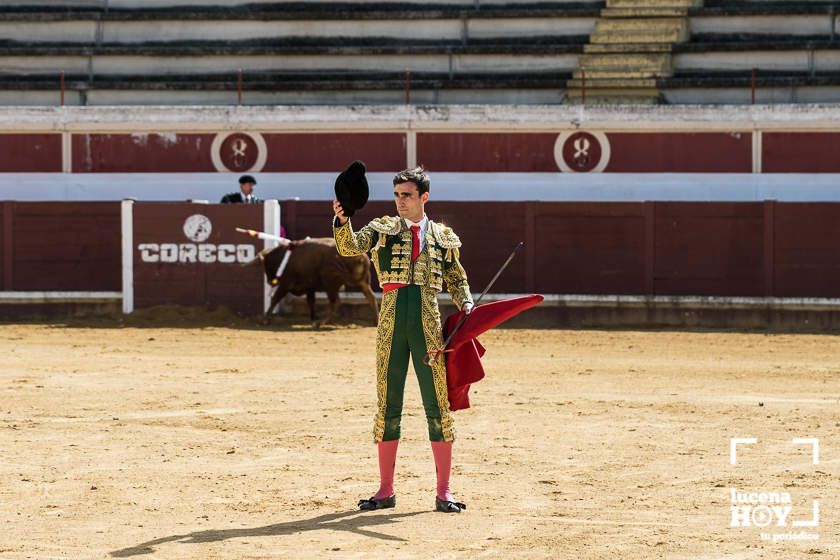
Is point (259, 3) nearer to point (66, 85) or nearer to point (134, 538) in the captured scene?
point (66, 85)

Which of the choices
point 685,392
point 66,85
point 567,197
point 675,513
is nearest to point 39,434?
point 675,513

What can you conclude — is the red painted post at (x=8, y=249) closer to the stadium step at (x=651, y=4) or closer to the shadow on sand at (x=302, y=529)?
the stadium step at (x=651, y=4)

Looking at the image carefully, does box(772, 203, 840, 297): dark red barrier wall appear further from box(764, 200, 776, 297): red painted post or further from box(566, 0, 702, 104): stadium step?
box(566, 0, 702, 104): stadium step

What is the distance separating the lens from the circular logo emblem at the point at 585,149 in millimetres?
16172

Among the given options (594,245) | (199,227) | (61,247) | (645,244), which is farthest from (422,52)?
(61,247)

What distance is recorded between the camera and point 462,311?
5.65m

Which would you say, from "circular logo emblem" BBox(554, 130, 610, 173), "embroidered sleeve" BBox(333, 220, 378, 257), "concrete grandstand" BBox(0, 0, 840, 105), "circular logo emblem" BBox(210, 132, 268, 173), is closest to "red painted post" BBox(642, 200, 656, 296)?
"circular logo emblem" BBox(554, 130, 610, 173)

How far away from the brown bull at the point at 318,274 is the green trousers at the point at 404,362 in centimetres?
821

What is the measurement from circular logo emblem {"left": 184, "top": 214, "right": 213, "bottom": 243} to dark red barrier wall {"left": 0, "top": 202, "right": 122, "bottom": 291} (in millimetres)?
966

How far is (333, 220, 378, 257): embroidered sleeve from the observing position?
542 cm

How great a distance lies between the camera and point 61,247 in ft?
49.9

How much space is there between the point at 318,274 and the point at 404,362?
847 centimetres

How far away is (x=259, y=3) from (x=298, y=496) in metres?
14.5

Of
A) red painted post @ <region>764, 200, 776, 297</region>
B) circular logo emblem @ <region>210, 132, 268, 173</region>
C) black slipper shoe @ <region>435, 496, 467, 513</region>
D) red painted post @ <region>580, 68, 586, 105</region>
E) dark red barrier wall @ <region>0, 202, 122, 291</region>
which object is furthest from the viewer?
circular logo emblem @ <region>210, 132, 268, 173</region>
